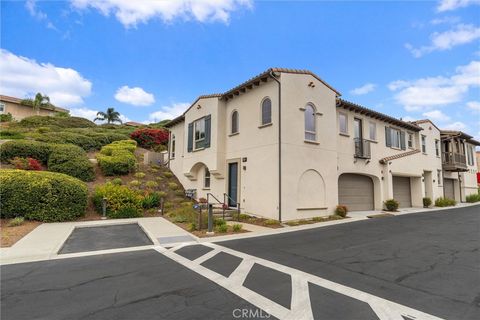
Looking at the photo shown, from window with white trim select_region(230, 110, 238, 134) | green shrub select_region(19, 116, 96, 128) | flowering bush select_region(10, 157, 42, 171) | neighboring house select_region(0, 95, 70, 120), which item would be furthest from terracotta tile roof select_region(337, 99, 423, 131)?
neighboring house select_region(0, 95, 70, 120)

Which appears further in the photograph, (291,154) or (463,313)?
(291,154)

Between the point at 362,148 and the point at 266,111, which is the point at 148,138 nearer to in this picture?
the point at 266,111

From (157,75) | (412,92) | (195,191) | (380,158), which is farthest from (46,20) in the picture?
(412,92)

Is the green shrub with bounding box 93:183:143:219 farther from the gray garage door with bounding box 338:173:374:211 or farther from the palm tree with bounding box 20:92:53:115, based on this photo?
the palm tree with bounding box 20:92:53:115

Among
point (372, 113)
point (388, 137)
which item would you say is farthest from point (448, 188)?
point (372, 113)

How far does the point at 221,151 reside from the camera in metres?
14.3

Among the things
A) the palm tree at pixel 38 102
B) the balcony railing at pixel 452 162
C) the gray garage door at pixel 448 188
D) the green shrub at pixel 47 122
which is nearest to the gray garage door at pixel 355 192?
the balcony railing at pixel 452 162

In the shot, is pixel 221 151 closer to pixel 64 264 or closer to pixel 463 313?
pixel 64 264

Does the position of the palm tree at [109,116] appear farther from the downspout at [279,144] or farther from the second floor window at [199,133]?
the downspout at [279,144]

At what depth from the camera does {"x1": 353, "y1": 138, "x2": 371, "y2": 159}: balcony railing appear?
1496 cm

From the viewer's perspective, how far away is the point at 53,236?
7926 millimetres

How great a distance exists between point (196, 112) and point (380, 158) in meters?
12.7

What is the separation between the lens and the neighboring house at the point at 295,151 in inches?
452

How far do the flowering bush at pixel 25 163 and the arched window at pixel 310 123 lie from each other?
565 inches
